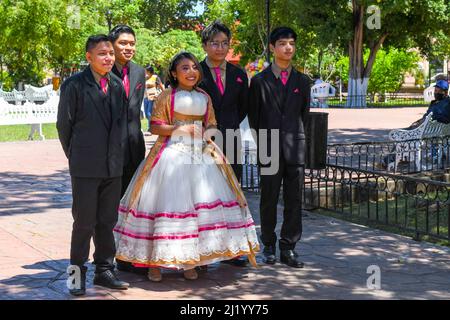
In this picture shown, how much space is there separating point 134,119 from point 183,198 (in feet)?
2.53

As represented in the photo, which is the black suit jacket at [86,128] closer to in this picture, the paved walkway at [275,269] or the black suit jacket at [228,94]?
the paved walkway at [275,269]

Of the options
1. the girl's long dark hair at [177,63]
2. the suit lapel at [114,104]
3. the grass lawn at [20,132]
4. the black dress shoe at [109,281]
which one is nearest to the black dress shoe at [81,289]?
the black dress shoe at [109,281]

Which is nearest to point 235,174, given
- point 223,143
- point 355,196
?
point 223,143

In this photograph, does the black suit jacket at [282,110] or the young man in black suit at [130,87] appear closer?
the young man in black suit at [130,87]

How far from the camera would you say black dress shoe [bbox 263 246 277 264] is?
587cm

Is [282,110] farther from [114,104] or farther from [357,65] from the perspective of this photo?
[357,65]

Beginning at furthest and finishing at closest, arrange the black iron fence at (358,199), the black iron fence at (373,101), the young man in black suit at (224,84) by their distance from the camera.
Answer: the black iron fence at (373,101) < the black iron fence at (358,199) < the young man in black suit at (224,84)

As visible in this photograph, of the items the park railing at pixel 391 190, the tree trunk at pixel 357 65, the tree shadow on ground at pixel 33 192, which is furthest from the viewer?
the tree trunk at pixel 357 65

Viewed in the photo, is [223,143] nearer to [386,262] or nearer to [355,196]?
[386,262]

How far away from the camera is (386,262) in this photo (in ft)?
20.0

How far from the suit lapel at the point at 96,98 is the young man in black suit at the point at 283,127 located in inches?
57.2

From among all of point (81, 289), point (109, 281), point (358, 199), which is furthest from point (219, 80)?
point (358, 199)

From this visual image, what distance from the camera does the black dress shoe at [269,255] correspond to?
5871 millimetres

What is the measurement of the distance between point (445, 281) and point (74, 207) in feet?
9.49
